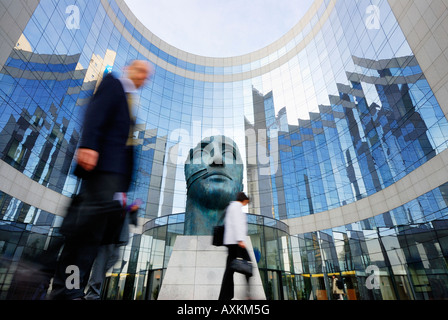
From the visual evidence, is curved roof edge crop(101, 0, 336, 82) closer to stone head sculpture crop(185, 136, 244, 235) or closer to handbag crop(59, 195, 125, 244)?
stone head sculpture crop(185, 136, 244, 235)

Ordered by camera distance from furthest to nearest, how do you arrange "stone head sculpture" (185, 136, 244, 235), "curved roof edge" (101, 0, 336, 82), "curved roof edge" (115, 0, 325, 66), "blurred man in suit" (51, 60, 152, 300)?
"curved roof edge" (115, 0, 325, 66) → "curved roof edge" (101, 0, 336, 82) → "stone head sculpture" (185, 136, 244, 235) → "blurred man in suit" (51, 60, 152, 300)

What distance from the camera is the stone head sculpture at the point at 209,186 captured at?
23.2 ft

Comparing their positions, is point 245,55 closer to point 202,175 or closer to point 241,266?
point 202,175

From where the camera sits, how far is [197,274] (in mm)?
5145

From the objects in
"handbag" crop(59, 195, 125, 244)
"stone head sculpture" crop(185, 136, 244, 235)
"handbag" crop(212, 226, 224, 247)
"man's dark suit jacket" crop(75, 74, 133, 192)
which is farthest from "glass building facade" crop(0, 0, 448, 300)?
"man's dark suit jacket" crop(75, 74, 133, 192)

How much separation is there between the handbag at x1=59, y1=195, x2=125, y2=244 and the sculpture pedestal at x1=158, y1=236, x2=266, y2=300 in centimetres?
339

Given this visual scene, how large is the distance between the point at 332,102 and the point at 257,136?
10.3 metres

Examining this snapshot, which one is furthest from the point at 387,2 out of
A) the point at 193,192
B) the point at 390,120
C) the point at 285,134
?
the point at 193,192

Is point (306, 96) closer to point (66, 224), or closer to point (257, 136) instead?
point (257, 136)

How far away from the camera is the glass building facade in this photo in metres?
14.4

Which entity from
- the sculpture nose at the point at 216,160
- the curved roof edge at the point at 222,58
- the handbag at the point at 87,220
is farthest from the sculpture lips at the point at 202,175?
the curved roof edge at the point at 222,58

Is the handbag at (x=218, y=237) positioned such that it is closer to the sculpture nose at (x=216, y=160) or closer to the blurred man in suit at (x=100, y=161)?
the blurred man in suit at (x=100, y=161)

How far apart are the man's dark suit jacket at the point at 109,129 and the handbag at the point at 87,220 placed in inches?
9.8

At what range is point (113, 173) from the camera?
6.98 ft
